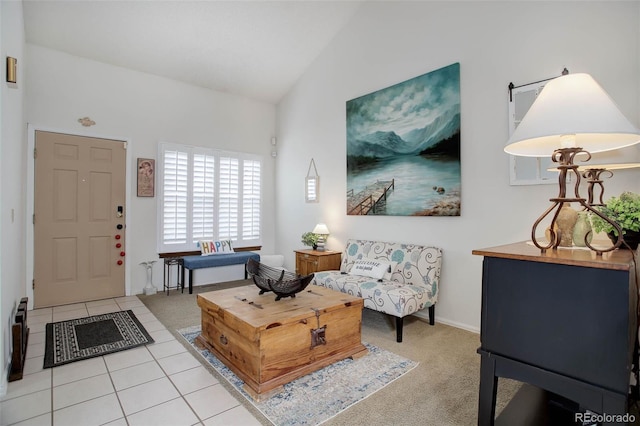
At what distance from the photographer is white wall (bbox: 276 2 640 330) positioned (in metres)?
2.61

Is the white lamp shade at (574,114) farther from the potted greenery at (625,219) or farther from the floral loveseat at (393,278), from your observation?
the floral loveseat at (393,278)

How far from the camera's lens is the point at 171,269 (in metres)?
5.07

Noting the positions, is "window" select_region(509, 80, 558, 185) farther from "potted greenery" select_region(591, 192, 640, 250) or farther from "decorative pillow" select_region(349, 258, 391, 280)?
"decorative pillow" select_region(349, 258, 391, 280)

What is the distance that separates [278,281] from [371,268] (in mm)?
1471

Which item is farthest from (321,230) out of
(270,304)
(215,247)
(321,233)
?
(270,304)

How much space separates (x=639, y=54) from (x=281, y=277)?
129 inches

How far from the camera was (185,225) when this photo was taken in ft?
17.0

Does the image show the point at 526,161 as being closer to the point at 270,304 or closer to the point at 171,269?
the point at 270,304

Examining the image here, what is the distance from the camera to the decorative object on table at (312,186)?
5328mm

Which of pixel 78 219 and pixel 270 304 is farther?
pixel 78 219

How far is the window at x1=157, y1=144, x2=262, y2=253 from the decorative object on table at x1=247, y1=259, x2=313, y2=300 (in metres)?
2.67

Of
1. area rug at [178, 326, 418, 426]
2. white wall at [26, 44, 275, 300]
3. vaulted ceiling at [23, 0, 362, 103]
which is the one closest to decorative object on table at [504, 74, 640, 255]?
area rug at [178, 326, 418, 426]

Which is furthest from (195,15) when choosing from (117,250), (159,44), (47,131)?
(117,250)

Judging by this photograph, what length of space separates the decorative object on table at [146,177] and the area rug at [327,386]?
2873 mm
